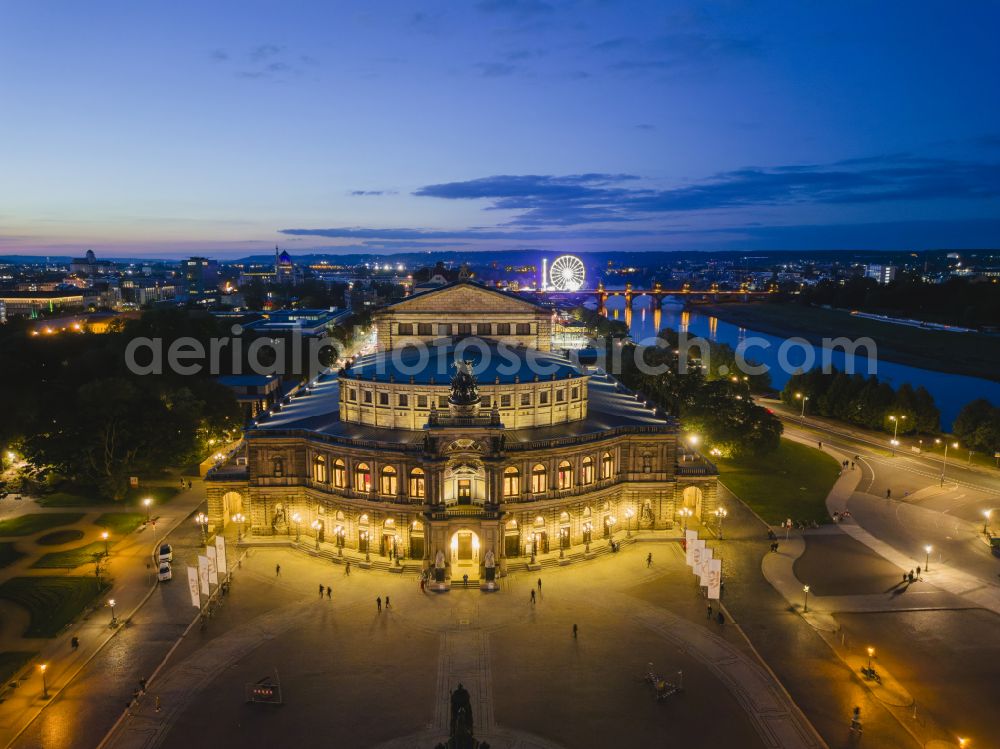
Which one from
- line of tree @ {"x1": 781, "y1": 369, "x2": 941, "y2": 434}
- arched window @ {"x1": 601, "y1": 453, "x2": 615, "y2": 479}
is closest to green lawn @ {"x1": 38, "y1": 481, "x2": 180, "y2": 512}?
arched window @ {"x1": 601, "y1": 453, "x2": 615, "y2": 479}

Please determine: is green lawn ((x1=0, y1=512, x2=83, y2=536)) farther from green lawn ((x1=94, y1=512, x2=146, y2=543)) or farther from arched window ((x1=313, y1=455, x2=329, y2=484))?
arched window ((x1=313, y1=455, x2=329, y2=484))

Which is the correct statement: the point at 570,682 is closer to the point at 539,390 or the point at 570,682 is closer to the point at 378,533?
the point at 378,533

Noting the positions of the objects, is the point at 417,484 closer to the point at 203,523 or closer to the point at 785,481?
the point at 203,523

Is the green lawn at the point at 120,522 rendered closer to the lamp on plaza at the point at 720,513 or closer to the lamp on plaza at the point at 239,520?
the lamp on plaza at the point at 239,520

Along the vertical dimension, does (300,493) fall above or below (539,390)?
below

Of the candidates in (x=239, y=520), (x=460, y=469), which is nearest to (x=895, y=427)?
(x=460, y=469)

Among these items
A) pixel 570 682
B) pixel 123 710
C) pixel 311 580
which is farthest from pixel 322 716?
pixel 311 580
